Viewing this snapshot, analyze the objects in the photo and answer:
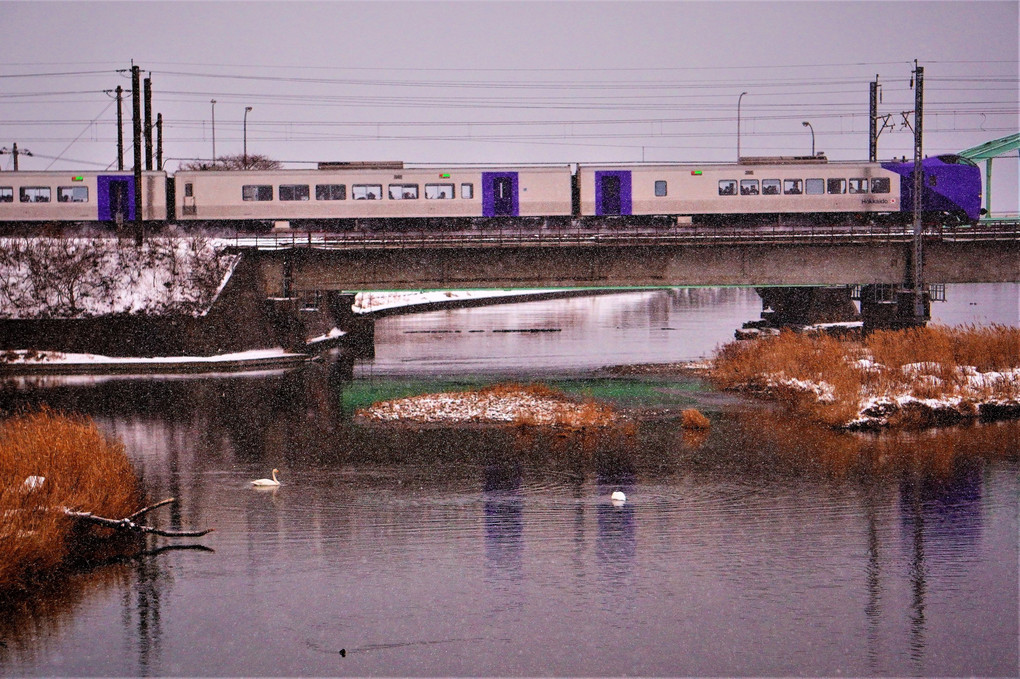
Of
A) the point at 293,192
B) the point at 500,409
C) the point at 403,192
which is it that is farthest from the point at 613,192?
the point at 500,409

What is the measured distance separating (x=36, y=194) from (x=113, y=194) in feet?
11.8

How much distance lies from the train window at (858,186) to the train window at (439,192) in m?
18.2

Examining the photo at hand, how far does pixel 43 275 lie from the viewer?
A: 157ft

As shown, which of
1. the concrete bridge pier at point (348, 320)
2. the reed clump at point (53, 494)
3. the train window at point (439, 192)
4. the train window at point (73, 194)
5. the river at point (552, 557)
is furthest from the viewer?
the concrete bridge pier at point (348, 320)

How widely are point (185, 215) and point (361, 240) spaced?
10033 mm

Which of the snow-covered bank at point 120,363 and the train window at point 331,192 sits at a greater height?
the train window at point 331,192

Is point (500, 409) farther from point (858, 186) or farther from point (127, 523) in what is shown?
point (858, 186)

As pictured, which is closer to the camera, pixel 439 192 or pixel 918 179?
pixel 918 179

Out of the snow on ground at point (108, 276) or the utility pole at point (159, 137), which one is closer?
the snow on ground at point (108, 276)

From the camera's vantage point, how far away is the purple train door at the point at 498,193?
50.2 metres

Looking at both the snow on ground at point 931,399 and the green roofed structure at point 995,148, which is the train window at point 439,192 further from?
the green roofed structure at point 995,148

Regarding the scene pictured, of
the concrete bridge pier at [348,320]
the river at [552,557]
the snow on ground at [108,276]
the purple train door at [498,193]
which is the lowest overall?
the river at [552,557]

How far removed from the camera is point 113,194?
51094mm

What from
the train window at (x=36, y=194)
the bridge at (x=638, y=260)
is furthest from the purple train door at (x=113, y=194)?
the bridge at (x=638, y=260)
